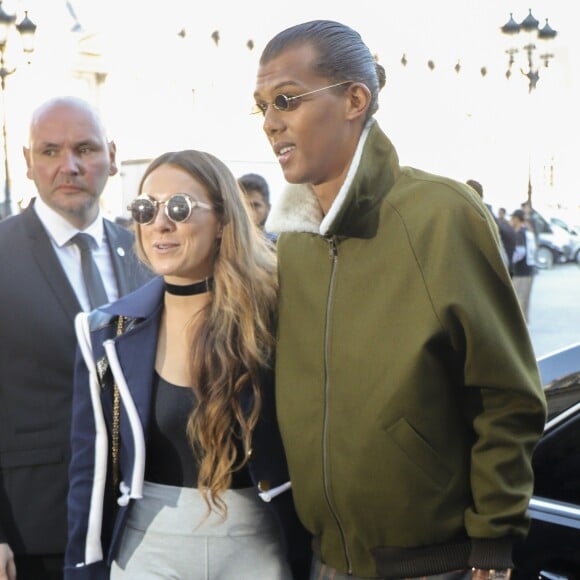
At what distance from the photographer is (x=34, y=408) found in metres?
3.11

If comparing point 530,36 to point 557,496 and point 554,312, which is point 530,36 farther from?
point 557,496

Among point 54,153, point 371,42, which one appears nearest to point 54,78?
point 371,42

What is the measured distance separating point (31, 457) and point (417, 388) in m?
1.45

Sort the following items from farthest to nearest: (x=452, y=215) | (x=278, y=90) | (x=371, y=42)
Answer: (x=371, y=42) < (x=278, y=90) < (x=452, y=215)

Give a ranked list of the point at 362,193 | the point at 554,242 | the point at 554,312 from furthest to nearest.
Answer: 1. the point at 554,242
2. the point at 554,312
3. the point at 362,193

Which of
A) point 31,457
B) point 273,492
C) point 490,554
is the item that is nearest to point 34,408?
point 31,457

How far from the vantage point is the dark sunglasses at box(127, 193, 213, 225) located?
9.01 ft

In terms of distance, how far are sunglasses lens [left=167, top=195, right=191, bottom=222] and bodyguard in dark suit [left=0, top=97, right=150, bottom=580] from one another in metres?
0.63

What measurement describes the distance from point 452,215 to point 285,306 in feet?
1.81

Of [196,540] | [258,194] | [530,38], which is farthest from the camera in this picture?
[530,38]

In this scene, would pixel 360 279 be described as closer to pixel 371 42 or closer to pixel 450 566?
pixel 450 566

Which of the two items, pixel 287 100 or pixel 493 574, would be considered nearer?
pixel 493 574

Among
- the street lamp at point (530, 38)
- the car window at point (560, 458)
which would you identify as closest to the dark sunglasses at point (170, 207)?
the car window at point (560, 458)

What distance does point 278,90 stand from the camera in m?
2.34
